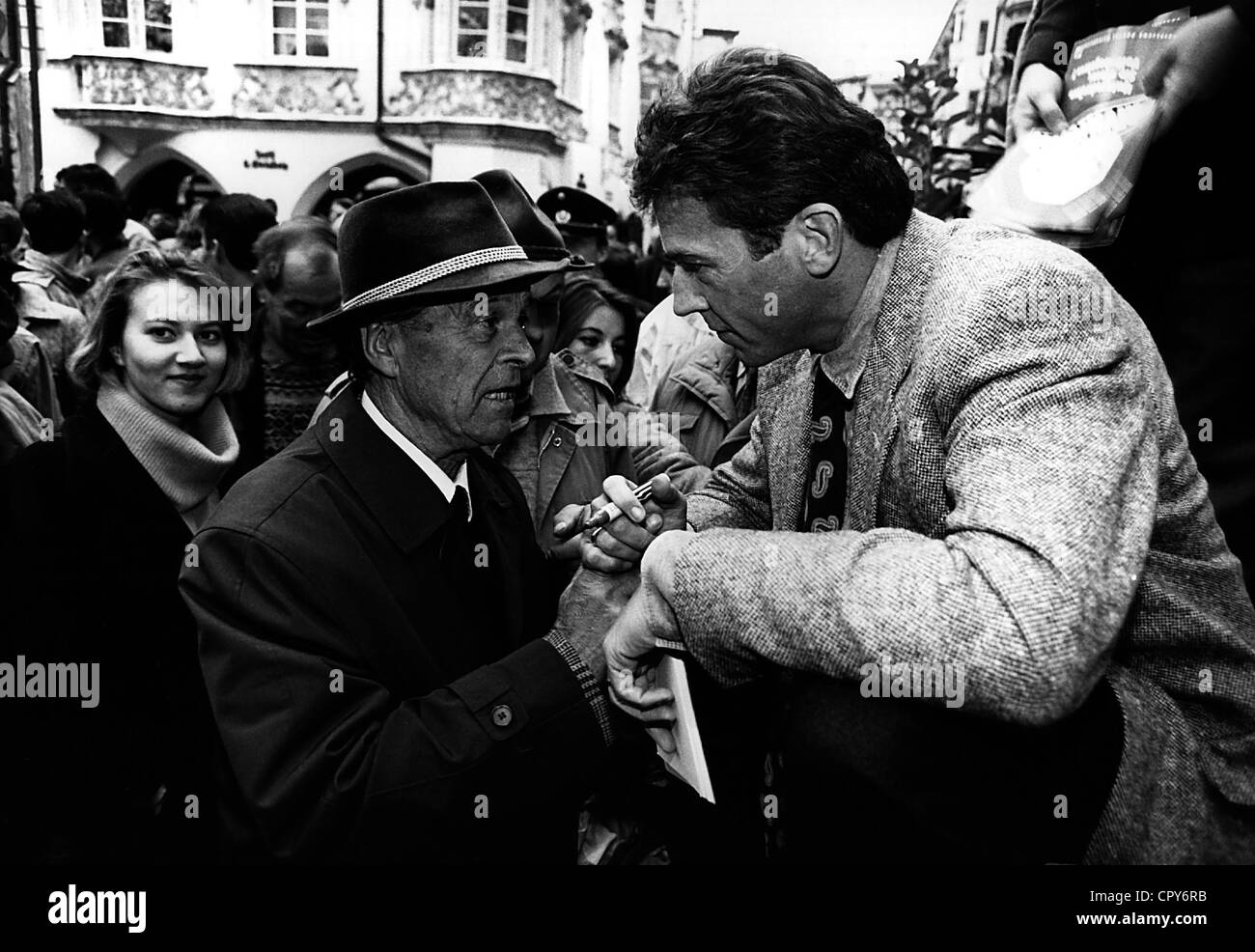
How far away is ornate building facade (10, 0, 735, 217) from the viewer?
503 centimetres

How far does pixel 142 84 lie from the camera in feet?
15.5

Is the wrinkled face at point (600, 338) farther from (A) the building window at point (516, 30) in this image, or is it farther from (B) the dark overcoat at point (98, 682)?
(A) the building window at point (516, 30)

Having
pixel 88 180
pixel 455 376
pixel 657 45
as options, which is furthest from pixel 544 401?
pixel 88 180

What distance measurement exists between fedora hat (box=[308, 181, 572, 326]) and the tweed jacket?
86 cm

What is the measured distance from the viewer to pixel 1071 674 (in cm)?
137

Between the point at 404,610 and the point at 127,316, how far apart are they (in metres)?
1.87

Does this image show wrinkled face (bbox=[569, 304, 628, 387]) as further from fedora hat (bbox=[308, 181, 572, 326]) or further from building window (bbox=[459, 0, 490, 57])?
building window (bbox=[459, 0, 490, 57])

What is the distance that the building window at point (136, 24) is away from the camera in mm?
4215

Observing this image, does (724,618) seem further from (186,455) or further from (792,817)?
(186,455)

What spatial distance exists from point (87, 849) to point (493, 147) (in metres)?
6.88

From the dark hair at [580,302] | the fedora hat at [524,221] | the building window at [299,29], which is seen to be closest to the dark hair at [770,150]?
the fedora hat at [524,221]

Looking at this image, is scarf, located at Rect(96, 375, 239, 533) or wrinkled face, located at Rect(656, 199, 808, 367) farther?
scarf, located at Rect(96, 375, 239, 533)

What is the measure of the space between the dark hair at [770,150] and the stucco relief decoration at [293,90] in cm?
404

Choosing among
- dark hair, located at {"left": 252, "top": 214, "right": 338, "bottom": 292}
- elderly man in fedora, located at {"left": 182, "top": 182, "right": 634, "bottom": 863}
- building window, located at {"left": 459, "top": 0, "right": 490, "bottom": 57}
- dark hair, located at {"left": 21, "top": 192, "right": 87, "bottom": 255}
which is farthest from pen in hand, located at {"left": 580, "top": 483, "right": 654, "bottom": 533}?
building window, located at {"left": 459, "top": 0, "right": 490, "bottom": 57}
